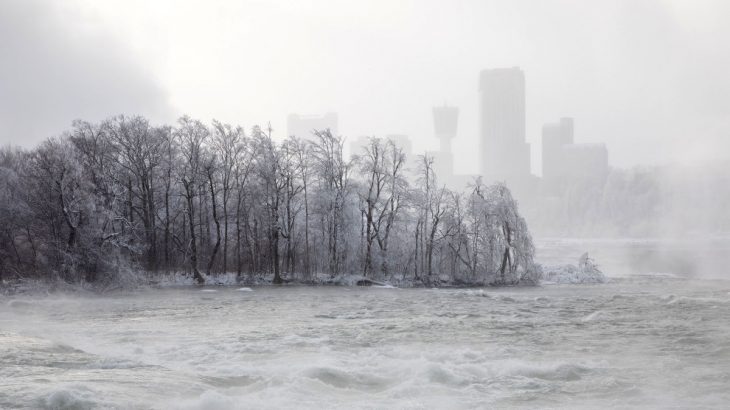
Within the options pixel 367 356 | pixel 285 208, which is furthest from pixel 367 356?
pixel 285 208

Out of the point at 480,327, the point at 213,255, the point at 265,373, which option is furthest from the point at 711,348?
the point at 213,255

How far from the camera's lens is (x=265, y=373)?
489 inches

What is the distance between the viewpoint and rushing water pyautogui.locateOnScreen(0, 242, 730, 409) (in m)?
10.4

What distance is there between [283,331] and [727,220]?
451 ft


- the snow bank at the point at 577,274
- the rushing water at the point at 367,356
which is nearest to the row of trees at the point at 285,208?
the snow bank at the point at 577,274

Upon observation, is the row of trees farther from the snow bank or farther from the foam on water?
the foam on water

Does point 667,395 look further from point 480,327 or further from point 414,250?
point 414,250

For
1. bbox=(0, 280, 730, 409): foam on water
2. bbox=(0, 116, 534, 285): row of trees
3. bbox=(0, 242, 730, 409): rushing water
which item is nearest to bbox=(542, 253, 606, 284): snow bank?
bbox=(0, 116, 534, 285): row of trees

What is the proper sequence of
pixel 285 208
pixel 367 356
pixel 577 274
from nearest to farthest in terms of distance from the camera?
pixel 367 356, pixel 577 274, pixel 285 208

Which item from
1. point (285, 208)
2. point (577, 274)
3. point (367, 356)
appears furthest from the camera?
point (285, 208)

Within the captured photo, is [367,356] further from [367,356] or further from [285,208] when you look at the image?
[285,208]

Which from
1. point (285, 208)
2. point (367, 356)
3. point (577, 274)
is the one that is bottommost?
point (577, 274)

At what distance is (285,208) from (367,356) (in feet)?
113

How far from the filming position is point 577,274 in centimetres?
4644
